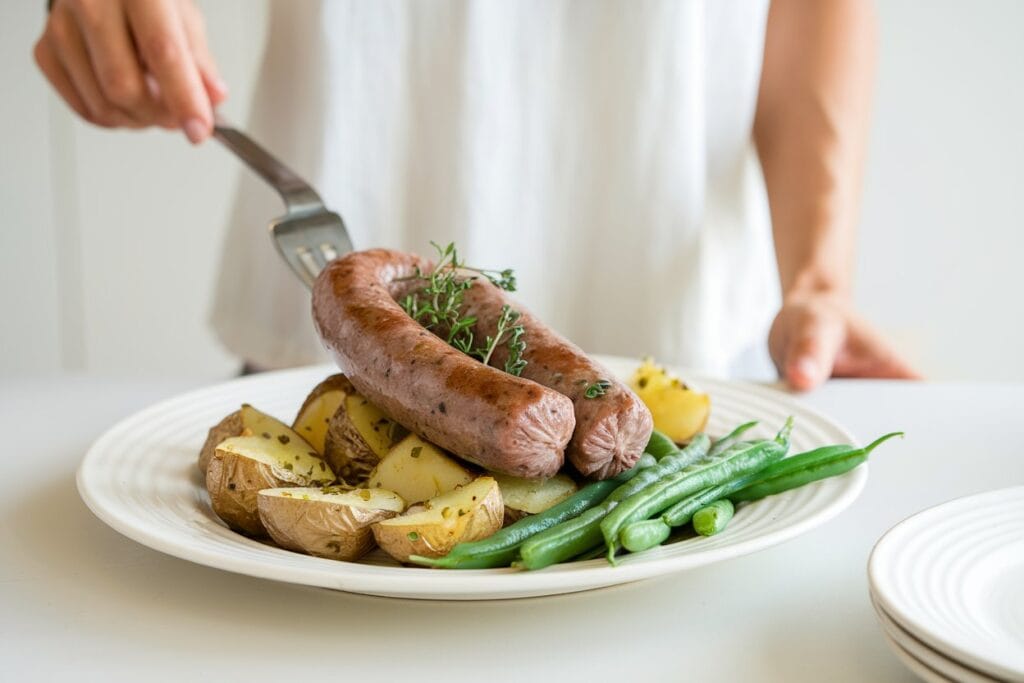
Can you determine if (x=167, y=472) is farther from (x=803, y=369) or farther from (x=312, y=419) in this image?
(x=803, y=369)

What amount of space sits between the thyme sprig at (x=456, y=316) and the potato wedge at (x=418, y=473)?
0.55ft

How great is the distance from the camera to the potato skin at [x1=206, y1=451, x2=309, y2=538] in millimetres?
1350

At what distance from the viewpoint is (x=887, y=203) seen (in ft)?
18.7

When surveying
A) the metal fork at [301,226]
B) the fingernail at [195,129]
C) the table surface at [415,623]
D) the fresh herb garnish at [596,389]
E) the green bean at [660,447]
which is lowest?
the table surface at [415,623]

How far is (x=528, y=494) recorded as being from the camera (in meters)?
1.38

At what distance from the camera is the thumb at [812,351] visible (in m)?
2.28

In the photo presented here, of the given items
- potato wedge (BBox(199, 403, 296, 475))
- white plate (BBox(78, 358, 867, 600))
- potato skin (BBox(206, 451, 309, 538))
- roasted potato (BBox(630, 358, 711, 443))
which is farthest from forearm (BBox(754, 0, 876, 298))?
potato skin (BBox(206, 451, 309, 538))

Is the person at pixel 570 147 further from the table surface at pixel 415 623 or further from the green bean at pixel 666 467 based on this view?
the table surface at pixel 415 623

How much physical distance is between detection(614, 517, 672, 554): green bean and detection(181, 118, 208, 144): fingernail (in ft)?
4.64

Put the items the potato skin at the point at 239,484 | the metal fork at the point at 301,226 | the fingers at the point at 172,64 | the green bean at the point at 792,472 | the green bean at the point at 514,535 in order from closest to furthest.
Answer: the green bean at the point at 514,535, the potato skin at the point at 239,484, the green bean at the point at 792,472, the metal fork at the point at 301,226, the fingers at the point at 172,64

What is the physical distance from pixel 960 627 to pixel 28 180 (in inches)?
A: 221

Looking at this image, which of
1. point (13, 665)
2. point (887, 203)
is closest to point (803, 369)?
point (13, 665)

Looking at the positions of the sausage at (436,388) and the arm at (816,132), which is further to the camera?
the arm at (816,132)

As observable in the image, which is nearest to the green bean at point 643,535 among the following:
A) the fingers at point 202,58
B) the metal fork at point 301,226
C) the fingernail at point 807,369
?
the metal fork at point 301,226
